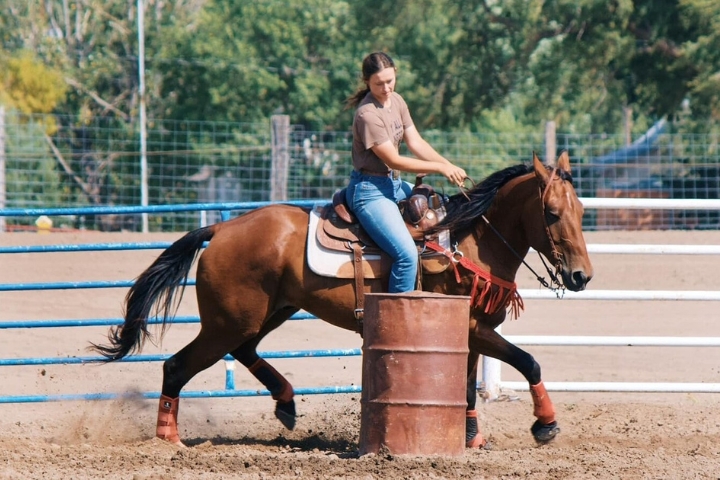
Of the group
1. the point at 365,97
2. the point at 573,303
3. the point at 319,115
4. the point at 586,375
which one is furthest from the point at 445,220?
the point at 319,115

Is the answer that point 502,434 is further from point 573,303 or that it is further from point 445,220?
point 573,303

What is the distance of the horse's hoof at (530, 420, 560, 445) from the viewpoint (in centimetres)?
610

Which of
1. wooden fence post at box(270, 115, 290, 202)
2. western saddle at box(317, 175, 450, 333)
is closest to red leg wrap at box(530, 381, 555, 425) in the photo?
western saddle at box(317, 175, 450, 333)

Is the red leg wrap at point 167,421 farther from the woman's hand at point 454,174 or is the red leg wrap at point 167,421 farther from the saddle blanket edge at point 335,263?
the woman's hand at point 454,174

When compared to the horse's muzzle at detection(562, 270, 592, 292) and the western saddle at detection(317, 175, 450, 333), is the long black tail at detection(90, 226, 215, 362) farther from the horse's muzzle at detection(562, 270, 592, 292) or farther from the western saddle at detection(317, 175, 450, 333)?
the horse's muzzle at detection(562, 270, 592, 292)

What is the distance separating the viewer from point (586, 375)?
30.7 ft

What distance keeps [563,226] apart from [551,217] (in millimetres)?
88

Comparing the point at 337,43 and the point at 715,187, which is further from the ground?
the point at 337,43

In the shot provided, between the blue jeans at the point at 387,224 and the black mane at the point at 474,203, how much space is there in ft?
0.84

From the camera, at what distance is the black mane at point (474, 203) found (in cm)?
609

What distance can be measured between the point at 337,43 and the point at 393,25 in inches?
208

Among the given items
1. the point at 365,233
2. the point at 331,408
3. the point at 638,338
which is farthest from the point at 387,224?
the point at 638,338

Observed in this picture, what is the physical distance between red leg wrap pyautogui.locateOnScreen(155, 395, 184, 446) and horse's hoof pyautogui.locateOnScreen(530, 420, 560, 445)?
2209mm

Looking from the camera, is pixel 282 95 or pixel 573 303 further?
pixel 282 95
